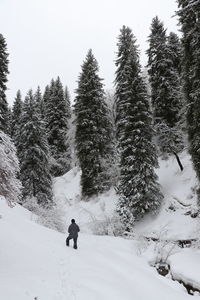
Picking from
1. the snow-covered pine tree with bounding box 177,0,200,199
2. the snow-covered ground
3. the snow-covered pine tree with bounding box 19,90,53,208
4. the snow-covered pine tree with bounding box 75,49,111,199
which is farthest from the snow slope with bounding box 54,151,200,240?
the snow-covered pine tree with bounding box 177,0,200,199

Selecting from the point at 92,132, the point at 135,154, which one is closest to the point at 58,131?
the point at 92,132

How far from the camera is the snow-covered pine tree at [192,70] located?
17.4 metres

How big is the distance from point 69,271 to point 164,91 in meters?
21.6

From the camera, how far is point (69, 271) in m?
12.0

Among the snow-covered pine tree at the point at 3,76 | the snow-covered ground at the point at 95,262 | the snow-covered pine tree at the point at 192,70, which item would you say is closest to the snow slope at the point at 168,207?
the snow-covered ground at the point at 95,262

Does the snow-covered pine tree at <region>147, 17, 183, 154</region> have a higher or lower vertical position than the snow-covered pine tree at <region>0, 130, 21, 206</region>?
higher

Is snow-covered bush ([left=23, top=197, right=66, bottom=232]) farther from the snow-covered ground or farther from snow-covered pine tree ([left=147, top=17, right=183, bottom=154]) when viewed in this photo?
snow-covered pine tree ([left=147, top=17, right=183, bottom=154])

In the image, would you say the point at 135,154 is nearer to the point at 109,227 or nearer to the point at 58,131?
the point at 109,227

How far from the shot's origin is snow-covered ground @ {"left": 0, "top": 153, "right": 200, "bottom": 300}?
9.99 meters

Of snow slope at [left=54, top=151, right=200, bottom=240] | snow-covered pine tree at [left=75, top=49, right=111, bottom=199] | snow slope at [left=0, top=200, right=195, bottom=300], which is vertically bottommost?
snow slope at [left=0, top=200, right=195, bottom=300]

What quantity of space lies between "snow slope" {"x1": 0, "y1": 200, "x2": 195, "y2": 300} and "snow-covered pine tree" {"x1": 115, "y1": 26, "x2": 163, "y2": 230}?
585 centimetres

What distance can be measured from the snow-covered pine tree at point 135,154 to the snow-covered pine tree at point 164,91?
79.3 inches

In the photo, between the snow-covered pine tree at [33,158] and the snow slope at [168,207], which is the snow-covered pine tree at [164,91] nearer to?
the snow slope at [168,207]

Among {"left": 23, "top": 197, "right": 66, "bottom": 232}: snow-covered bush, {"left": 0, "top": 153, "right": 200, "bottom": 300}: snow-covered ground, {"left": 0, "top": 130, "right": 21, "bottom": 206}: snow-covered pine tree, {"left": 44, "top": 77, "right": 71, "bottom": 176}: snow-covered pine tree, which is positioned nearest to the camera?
{"left": 0, "top": 153, "right": 200, "bottom": 300}: snow-covered ground
